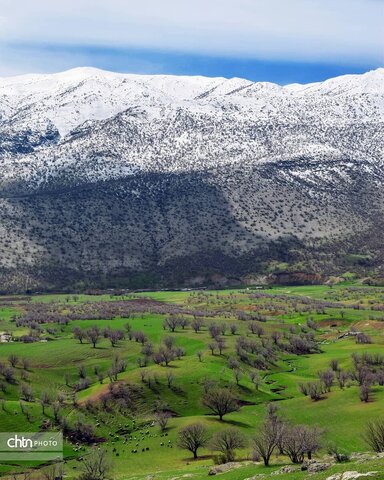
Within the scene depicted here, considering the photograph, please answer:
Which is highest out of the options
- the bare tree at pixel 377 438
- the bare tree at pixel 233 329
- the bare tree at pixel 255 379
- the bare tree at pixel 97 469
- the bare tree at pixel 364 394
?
the bare tree at pixel 377 438

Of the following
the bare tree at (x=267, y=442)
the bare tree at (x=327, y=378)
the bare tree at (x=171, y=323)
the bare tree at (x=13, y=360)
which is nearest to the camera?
the bare tree at (x=267, y=442)

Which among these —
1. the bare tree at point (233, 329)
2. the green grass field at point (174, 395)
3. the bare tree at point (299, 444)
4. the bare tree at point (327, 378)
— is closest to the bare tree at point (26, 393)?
the green grass field at point (174, 395)

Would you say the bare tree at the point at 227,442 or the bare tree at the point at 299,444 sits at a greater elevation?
the bare tree at the point at 299,444

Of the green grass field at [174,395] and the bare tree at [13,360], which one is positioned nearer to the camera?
the green grass field at [174,395]

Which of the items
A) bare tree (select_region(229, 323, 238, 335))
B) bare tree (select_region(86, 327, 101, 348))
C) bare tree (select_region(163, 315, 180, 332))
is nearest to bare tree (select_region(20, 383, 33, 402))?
bare tree (select_region(86, 327, 101, 348))

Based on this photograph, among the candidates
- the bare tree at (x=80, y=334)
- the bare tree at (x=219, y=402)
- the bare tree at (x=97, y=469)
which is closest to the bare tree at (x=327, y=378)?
the bare tree at (x=219, y=402)

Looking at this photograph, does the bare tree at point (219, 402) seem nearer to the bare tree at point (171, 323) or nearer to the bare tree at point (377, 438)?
the bare tree at point (377, 438)

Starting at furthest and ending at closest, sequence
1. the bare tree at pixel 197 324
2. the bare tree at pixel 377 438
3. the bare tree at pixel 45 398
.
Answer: the bare tree at pixel 197 324, the bare tree at pixel 45 398, the bare tree at pixel 377 438

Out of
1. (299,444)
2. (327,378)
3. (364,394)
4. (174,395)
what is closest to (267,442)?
(299,444)

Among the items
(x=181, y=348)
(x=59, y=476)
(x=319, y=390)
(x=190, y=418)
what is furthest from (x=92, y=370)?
(x=59, y=476)

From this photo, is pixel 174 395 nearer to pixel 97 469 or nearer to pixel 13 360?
pixel 13 360

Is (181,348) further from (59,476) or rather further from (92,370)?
(59,476)

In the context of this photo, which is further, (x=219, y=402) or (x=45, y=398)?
(x=45, y=398)

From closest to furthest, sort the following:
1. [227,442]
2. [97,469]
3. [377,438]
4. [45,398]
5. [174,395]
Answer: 1. [97,469]
2. [377,438]
3. [227,442]
4. [45,398]
5. [174,395]
